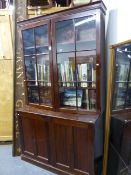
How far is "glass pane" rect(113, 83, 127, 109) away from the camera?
76.4 inches

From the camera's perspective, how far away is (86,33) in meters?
2.19

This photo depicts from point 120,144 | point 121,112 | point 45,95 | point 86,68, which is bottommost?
point 120,144

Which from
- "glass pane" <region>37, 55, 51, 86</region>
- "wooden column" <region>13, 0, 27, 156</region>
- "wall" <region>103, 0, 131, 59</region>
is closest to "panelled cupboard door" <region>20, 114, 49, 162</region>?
"wooden column" <region>13, 0, 27, 156</region>

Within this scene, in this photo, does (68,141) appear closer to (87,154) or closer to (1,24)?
(87,154)

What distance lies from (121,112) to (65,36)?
1.02 meters

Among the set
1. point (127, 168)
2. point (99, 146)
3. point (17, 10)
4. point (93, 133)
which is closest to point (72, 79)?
point (93, 133)

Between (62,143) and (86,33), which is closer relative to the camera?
(86,33)

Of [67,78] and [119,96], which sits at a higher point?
[67,78]

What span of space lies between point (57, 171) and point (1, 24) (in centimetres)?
218

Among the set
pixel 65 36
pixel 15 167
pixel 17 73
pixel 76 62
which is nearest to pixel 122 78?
pixel 76 62

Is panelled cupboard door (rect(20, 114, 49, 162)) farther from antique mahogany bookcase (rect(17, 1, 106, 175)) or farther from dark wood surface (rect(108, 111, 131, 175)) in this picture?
dark wood surface (rect(108, 111, 131, 175))

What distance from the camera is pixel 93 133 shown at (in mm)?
2051

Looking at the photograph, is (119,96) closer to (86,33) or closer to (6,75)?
(86,33)

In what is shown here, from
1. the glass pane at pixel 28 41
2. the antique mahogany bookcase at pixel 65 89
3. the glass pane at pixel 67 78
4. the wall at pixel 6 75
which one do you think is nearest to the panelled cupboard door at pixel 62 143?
the antique mahogany bookcase at pixel 65 89
